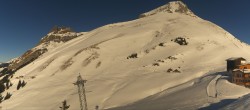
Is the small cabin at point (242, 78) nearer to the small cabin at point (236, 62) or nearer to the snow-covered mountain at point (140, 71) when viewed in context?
the snow-covered mountain at point (140, 71)

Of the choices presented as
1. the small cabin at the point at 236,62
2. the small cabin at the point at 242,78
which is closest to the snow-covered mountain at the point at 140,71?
the small cabin at the point at 242,78

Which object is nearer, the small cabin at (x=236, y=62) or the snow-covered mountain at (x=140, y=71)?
the snow-covered mountain at (x=140, y=71)

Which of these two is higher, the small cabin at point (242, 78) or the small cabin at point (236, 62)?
the small cabin at point (236, 62)

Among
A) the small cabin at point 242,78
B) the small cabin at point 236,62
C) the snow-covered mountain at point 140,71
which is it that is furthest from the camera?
the small cabin at point 236,62

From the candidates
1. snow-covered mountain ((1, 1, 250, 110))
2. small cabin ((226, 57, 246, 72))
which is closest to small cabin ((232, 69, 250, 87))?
snow-covered mountain ((1, 1, 250, 110))

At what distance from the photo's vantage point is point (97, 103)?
87000 mm

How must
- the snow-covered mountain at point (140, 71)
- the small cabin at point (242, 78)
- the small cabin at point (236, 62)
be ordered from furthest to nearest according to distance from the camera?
1. the small cabin at point (236, 62)
2. the snow-covered mountain at point (140, 71)
3. the small cabin at point (242, 78)

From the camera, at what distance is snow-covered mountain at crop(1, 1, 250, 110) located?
7455cm

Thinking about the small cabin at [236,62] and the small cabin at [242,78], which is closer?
the small cabin at [242,78]

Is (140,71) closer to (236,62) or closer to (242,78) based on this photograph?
(236,62)

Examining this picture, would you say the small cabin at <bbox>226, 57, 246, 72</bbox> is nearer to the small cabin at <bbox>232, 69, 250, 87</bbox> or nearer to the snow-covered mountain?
the snow-covered mountain

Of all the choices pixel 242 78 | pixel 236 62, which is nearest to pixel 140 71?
pixel 236 62

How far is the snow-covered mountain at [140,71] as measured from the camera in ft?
245

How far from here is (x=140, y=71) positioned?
11144cm
